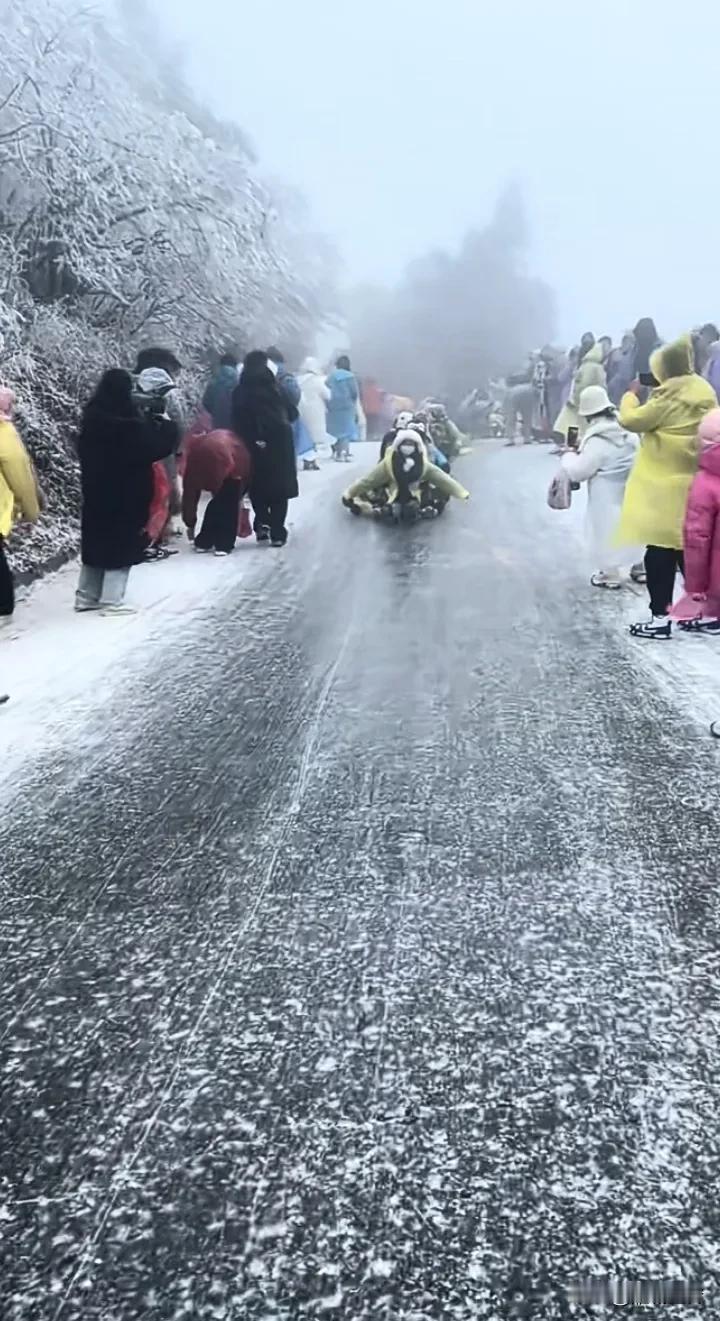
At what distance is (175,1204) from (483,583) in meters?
7.23

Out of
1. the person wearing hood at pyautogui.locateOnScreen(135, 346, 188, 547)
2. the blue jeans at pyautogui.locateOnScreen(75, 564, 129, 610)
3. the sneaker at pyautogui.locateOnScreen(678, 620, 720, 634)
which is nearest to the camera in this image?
the sneaker at pyautogui.locateOnScreen(678, 620, 720, 634)

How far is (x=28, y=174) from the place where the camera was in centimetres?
1453

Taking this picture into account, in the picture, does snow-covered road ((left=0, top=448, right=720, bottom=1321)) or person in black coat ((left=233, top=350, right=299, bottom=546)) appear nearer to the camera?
snow-covered road ((left=0, top=448, right=720, bottom=1321))

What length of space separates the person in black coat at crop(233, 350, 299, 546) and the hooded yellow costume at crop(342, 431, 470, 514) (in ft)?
6.93

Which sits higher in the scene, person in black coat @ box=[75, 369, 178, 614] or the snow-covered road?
person in black coat @ box=[75, 369, 178, 614]

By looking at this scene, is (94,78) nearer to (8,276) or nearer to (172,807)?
(8,276)

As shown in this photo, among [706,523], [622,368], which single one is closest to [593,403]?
[706,523]

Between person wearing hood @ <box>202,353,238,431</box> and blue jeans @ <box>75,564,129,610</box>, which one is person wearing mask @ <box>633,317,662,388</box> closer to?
person wearing hood @ <box>202,353,238,431</box>

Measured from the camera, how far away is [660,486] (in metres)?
7.41

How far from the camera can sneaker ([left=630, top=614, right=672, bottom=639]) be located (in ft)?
23.9

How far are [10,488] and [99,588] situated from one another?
1430 mm

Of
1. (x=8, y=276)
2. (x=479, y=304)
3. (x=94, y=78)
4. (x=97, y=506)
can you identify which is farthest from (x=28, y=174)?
(x=479, y=304)

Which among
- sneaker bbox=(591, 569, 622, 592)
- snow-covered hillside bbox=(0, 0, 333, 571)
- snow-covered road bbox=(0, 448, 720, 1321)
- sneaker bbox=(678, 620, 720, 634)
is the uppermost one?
snow-covered hillside bbox=(0, 0, 333, 571)

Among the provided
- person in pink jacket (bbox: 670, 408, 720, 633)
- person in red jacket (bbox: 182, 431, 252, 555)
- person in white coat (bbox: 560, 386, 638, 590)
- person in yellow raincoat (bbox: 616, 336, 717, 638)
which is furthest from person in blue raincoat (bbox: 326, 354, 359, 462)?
person in pink jacket (bbox: 670, 408, 720, 633)
